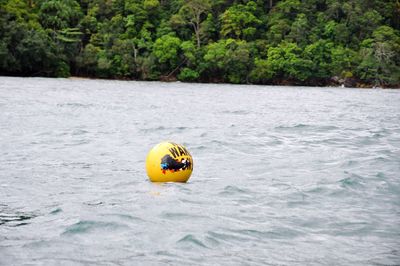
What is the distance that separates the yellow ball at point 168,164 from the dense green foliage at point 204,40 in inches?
2024

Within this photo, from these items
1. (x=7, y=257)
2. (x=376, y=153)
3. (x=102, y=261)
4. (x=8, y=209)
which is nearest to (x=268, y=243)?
(x=102, y=261)

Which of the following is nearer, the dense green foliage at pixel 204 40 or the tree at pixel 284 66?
the dense green foliage at pixel 204 40

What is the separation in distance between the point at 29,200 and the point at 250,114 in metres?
18.2

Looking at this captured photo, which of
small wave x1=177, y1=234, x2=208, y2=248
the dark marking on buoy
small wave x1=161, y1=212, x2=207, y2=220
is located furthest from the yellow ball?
small wave x1=177, y1=234, x2=208, y2=248

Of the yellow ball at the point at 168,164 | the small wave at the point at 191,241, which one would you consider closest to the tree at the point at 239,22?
the yellow ball at the point at 168,164

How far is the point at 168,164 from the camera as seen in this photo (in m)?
9.98

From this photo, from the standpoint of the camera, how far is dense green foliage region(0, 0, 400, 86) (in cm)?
6531

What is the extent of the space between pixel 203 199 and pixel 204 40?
70371 millimetres

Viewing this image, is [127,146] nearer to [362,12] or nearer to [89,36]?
[89,36]

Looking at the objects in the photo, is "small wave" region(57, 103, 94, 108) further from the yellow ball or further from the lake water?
the yellow ball

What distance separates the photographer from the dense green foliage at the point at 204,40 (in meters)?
65.3

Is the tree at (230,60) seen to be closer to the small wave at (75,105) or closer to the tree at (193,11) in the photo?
the tree at (193,11)

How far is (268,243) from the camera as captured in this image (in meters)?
6.84

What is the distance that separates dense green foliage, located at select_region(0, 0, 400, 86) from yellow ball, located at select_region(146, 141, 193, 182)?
2024 inches
